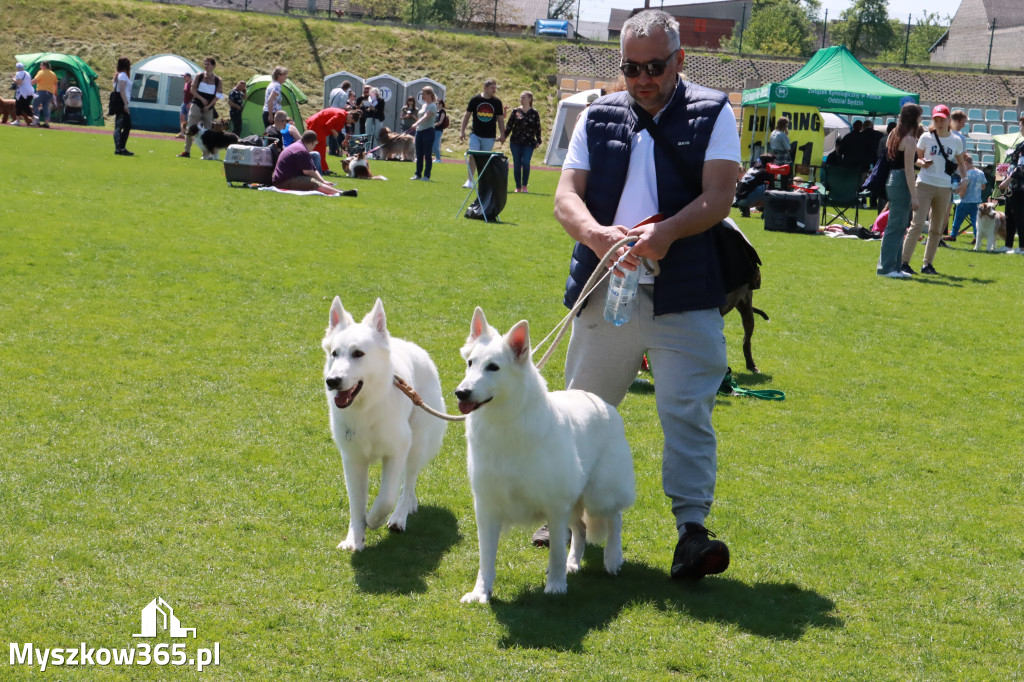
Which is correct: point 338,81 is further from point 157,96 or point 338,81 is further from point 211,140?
point 211,140

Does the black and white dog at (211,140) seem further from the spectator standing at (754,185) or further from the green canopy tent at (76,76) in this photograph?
the green canopy tent at (76,76)

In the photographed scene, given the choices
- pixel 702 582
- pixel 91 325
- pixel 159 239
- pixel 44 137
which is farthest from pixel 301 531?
pixel 44 137

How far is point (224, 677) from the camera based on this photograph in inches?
136

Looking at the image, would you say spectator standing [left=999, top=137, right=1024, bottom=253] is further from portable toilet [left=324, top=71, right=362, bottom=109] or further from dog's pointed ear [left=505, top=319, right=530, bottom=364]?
portable toilet [left=324, top=71, right=362, bottom=109]

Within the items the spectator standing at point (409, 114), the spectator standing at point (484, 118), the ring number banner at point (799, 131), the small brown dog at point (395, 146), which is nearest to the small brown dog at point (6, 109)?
the small brown dog at point (395, 146)

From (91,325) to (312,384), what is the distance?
249cm

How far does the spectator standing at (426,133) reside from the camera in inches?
937

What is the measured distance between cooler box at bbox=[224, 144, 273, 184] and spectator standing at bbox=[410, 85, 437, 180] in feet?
16.2

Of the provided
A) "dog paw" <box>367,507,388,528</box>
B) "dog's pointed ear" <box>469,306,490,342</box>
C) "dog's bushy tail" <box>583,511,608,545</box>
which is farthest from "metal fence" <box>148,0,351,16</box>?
"dog's pointed ear" <box>469,306,490,342</box>

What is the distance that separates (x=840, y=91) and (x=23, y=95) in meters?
25.7

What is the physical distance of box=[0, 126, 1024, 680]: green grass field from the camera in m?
3.81

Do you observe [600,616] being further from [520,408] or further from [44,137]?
[44,137]

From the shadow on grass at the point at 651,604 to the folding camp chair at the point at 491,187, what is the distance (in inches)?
524

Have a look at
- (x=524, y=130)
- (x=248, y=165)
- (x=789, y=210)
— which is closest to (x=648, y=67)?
(x=248, y=165)
